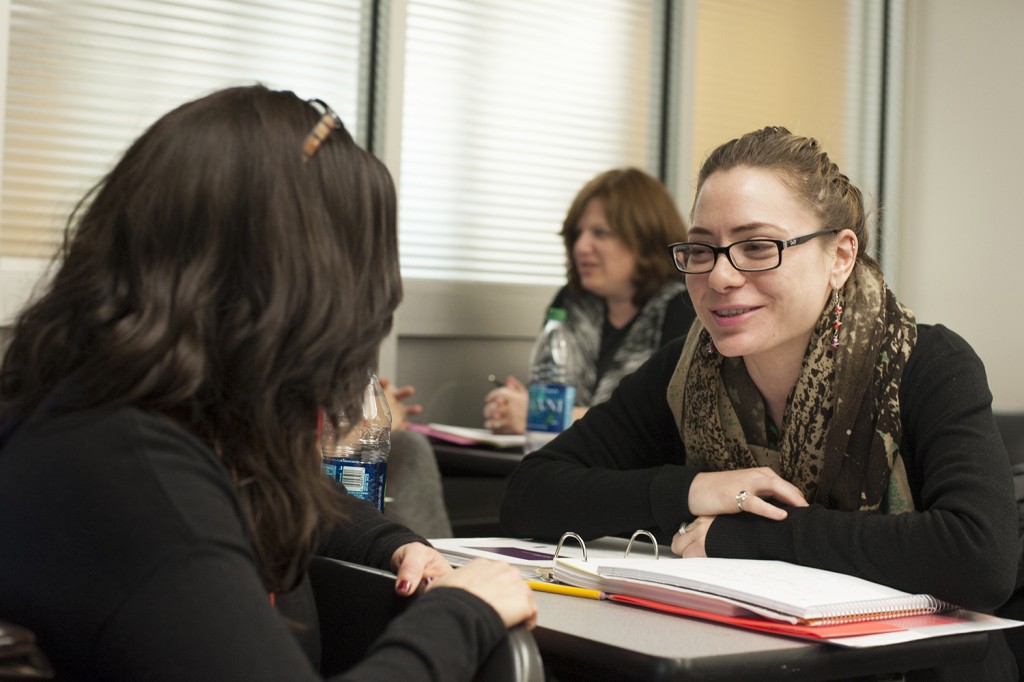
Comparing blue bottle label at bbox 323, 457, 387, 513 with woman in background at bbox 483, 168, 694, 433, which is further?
woman in background at bbox 483, 168, 694, 433

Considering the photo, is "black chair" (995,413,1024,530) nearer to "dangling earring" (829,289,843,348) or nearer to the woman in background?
"dangling earring" (829,289,843,348)

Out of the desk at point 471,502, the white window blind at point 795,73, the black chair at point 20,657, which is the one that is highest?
the white window blind at point 795,73

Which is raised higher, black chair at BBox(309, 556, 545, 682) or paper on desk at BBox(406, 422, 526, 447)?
black chair at BBox(309, 556, 545, 682)

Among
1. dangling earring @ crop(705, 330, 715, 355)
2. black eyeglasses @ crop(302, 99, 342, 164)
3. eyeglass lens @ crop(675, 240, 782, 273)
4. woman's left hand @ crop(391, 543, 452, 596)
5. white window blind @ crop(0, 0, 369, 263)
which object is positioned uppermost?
white window blind @ crop(0, 0, 369, 263)

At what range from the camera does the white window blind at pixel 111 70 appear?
320 cm

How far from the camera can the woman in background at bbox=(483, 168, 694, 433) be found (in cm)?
366

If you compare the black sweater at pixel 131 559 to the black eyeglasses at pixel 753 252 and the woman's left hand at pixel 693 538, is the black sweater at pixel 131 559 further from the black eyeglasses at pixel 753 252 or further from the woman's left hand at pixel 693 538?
the black eyeglasses at pixel 753 252

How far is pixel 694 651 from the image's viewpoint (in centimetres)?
105

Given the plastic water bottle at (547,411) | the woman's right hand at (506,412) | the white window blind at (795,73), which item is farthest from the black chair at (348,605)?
the white window blind at (795,73)

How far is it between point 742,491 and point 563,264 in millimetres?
2781

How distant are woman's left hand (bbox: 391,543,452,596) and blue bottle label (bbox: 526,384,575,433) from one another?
1738mm

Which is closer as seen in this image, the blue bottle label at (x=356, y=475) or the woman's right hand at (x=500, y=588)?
the woman's right hand at (x=500, y=588)

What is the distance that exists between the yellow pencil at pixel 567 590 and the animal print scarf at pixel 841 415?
1.58ft

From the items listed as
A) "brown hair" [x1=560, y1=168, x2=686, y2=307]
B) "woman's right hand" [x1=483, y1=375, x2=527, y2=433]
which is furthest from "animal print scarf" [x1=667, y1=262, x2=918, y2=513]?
"brown hair" [x1=560, y1=168, x2=686, y2=307]
